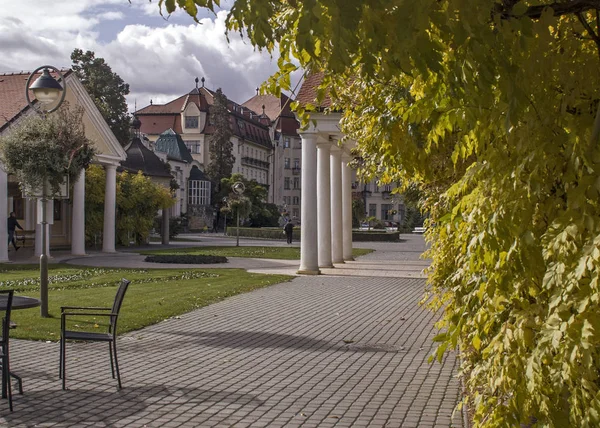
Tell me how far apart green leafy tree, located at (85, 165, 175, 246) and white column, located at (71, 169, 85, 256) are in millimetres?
4070

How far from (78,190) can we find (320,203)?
12.8 m

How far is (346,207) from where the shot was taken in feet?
98.5

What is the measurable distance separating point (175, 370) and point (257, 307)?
266 inches

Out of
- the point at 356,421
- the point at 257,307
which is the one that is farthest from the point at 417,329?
the point at 356,421

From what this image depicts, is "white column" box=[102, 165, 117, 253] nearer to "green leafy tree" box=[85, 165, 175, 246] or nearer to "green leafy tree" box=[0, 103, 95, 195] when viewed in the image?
"green leafy tree" box=[85, 165, 175, 246]

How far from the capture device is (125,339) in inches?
457

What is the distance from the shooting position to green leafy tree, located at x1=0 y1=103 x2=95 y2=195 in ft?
46.5

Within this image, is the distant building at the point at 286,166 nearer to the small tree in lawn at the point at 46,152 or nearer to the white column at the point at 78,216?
the white column at the point at 78,216

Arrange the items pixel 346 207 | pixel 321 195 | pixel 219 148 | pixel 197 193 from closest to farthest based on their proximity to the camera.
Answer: pixel 321 195 < pixel 346 207 < pixel 197 193 < pixel 219 148

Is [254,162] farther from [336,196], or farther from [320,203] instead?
[320,203]

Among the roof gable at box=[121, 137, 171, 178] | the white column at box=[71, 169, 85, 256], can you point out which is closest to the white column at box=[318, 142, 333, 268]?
the white column at box=[71, 169, 85, 256]

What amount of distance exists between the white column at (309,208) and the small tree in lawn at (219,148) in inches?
2820

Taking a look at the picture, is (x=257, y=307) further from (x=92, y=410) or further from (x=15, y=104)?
(x=15, y=104)

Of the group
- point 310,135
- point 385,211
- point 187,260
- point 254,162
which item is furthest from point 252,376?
point 385,211
